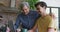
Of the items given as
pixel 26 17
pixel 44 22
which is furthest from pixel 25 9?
pixel 44 22

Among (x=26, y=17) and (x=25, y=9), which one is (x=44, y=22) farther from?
(x=26, y=17)

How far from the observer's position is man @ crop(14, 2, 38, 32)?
97.6 inches

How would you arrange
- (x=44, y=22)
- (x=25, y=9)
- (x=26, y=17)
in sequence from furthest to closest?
(x=26, y=17)
(x=25, y=9)
(x=44, y=22)

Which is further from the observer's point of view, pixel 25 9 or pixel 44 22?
pixel 25 9

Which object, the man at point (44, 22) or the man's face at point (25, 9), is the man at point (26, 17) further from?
the man at point (44, 22)

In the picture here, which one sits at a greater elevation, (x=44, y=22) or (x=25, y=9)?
(x=25, y=9)

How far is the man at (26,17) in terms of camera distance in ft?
8.13

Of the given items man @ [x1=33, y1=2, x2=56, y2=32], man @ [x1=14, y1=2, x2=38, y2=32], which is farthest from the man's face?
man @ [x1=33, y1=2, x2=56, y2=32]

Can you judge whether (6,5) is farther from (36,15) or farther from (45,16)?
(45,16)

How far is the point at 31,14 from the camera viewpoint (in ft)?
8.64

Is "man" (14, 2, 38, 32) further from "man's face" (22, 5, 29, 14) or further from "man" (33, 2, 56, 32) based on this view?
"man" (33, 2, 56, 32)

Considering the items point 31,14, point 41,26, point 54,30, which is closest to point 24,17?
point 31,14

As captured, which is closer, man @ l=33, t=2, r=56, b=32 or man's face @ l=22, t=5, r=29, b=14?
man @ l=33, t=2, r=56, b=32

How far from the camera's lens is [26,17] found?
2625mm
